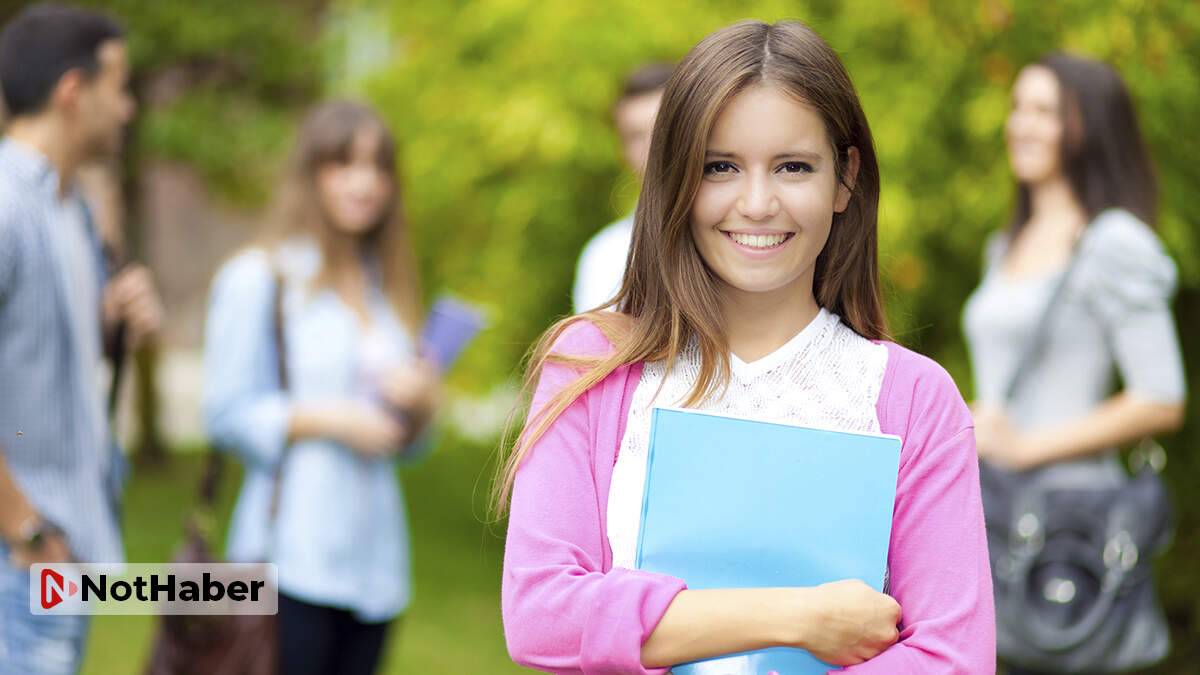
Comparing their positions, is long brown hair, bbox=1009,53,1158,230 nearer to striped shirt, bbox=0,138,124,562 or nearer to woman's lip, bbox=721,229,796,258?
woman's lip, bbox=721,229,796,258

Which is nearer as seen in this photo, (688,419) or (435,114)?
(688,419)

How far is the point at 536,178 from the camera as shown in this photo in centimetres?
571

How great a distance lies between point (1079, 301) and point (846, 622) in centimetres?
190

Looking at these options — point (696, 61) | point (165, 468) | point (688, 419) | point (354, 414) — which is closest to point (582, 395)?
point (688, 419)

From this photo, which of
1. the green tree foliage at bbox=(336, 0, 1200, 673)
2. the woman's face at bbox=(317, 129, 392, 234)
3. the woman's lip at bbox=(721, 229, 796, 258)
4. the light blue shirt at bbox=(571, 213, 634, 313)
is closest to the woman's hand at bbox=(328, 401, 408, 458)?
the woman's face at bbox=(317, 129, 392, 234)

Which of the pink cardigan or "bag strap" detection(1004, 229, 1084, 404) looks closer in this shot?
the pink cardigan

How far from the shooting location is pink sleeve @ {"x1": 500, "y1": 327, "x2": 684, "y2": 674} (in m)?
1.44

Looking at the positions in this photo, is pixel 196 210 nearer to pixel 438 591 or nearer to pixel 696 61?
pixel 438 591

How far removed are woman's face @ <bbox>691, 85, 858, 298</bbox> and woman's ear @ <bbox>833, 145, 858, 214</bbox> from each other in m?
0.03

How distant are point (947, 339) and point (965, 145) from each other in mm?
849

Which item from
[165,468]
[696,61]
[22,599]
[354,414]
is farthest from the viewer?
[165,468]

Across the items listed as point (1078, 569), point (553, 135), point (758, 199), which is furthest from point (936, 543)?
point (553, 135)

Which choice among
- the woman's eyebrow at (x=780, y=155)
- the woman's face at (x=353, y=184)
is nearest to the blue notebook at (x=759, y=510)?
the woman's eyebrow at (x=780, y=155)

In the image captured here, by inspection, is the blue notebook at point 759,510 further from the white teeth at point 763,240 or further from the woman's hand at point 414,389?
the woman's hand at point 414,389
